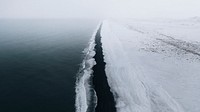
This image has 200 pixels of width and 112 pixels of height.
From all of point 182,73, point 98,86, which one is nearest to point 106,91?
point 98,86

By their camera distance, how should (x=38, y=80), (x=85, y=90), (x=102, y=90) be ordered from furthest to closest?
(x=38, y=80), (x=102, y=90), (x=85, y=90)

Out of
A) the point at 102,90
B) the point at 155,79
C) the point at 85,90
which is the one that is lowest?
the point at 102,90

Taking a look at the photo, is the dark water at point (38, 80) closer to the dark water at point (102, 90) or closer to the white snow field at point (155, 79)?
the dark water at point (102, 90)

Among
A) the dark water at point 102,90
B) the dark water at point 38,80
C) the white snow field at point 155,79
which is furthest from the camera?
the dark water at point 38,80

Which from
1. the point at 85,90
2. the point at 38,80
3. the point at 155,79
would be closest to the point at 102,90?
the point at 85,90

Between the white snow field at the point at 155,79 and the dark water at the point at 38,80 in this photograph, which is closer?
the white snow field at the point at 155,79

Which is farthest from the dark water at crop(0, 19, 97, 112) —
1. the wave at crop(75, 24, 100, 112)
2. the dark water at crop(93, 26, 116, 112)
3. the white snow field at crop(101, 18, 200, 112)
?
the white snow field at crop(101, 18, 200, 112)

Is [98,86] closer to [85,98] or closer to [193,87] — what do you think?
[85,98]

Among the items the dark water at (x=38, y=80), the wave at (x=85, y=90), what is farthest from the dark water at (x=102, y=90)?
the dark water at (x=38, y=80)

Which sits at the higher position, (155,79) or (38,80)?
(155,79)

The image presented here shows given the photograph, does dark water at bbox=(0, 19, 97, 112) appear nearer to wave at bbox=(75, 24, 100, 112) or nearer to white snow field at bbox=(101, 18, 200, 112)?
wave at bbox=(75, 24, 100, 112)

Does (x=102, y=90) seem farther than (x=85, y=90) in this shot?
Yes

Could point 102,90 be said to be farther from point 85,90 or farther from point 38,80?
point 38,80

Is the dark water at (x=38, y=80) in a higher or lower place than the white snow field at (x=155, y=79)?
lower
